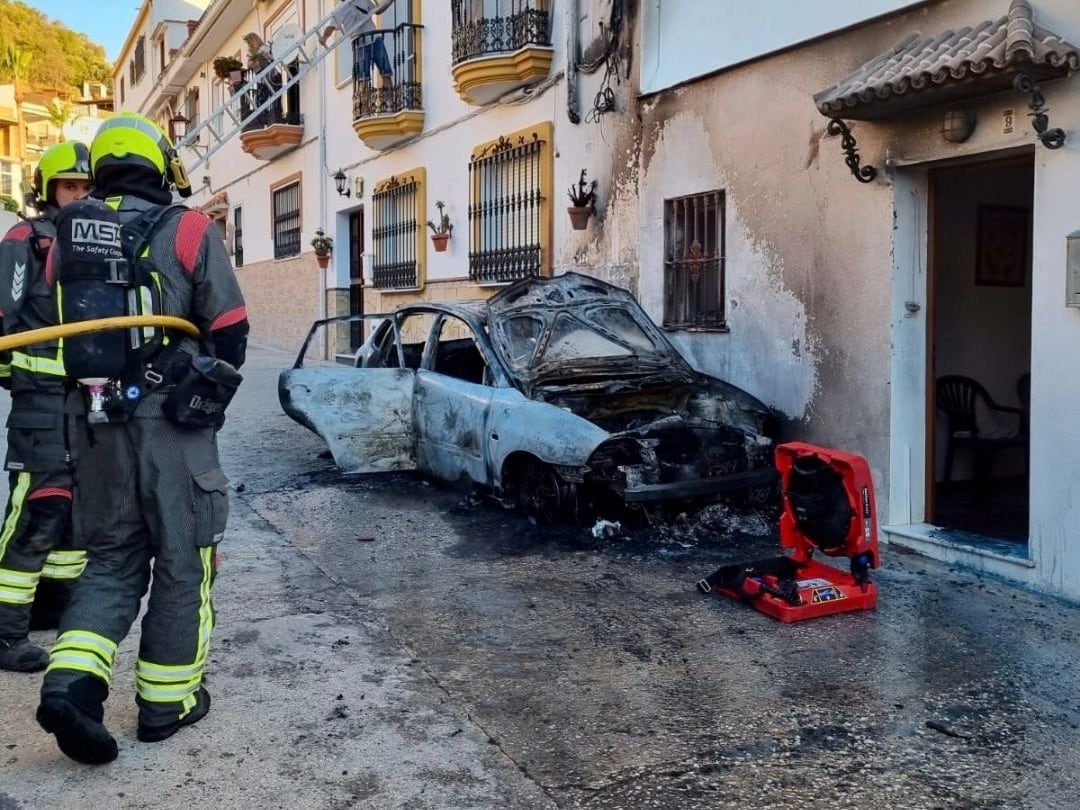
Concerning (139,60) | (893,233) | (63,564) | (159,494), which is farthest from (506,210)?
(139,60)

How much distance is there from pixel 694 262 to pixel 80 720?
19.8 ft

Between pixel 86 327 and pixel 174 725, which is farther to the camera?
pixel 174 725

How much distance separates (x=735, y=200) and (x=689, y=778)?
5.12 m

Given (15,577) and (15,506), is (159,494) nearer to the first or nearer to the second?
(15,506)

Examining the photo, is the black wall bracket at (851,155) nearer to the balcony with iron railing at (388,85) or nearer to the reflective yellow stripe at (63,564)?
the reflective yellow stripe at (63,564)

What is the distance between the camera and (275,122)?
17547 millimetres

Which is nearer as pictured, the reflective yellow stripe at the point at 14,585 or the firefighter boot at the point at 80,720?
the firefighter boot at the point at 80,720

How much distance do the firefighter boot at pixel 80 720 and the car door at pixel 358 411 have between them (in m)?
4.12

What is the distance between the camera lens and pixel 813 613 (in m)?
4.66

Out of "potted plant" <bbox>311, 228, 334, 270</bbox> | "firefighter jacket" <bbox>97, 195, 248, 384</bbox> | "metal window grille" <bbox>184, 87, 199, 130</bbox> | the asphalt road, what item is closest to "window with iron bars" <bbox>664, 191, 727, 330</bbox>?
the asphalt road

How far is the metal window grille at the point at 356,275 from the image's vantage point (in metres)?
16.3

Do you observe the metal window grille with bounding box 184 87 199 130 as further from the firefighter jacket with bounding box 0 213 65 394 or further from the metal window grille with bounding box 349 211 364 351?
the firefighter jacket with bounding box 0 213 65 394

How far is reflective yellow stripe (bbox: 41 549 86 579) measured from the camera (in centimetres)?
405

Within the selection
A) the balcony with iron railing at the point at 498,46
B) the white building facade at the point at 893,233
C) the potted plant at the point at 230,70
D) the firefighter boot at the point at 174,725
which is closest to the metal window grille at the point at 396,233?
the balcony with iron railing at the point at 498,46
